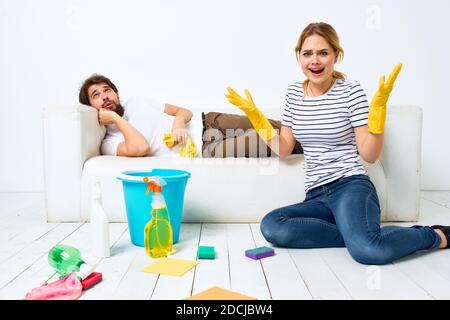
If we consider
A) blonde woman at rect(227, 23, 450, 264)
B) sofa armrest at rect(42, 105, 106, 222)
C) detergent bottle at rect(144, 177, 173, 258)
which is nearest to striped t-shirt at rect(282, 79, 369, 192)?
blonde woman at rect(227, 23, 450, 264)

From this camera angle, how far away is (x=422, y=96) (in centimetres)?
277

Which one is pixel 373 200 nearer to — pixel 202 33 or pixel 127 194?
pixel 127 194

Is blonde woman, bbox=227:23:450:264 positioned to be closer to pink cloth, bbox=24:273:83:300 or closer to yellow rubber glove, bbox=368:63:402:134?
yellow rubber glove, bbox=368:63:402:134

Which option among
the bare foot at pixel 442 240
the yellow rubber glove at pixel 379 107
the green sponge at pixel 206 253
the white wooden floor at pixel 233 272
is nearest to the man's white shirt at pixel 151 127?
the white wooden floor at pixel 233 272

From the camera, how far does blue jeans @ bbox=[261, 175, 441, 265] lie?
1353 mm

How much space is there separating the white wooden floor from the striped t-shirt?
0.27 m

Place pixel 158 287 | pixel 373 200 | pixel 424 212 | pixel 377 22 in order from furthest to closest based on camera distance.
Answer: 1. pixel 377 22
2. pixel 424 212
3. pixel 373 200
4. pixel 158 287

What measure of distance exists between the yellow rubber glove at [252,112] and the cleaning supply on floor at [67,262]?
694mm

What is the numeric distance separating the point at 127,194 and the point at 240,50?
1457mm

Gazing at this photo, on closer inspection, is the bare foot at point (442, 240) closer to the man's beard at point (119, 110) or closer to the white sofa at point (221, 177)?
the white sofa at point (221, 177)

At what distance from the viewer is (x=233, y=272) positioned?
132 centimetres

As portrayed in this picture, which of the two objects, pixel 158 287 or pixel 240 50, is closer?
pixel 158 287
